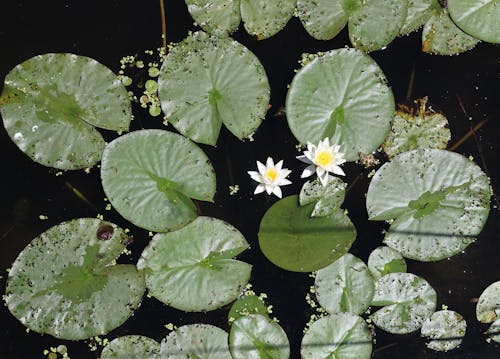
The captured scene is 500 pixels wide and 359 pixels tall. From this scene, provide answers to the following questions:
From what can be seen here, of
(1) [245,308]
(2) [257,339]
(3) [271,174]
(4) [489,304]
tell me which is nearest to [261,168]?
(3) [271,174]

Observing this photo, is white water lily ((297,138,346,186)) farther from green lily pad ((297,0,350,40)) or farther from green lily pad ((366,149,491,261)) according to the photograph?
green lily pad ((297,0,350,40))

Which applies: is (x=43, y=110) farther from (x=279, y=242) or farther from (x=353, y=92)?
(x=353, y=92)

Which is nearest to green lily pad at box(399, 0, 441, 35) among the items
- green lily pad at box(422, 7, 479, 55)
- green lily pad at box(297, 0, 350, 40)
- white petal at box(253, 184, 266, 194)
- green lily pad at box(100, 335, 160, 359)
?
green lily pad at box(422, 7, 479, 55)

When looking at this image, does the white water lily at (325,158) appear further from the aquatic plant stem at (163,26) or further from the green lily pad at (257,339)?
the aquatic plant stem at (163,26)

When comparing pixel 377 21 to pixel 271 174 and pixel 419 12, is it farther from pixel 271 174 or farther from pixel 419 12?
pixel 271 174

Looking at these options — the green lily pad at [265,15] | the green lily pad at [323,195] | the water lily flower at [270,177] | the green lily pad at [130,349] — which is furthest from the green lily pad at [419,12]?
the green lily pad at [130,349]

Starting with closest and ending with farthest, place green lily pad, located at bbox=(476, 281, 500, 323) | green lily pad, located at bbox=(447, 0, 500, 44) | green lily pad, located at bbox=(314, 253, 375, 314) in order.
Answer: green lily pad, located at bbox=(314, 253, 375, 314), green lily pad, located at bbox=(476, 281, 500, 323), green lily pad, located at bbox=(447, 0, 500, 44)
